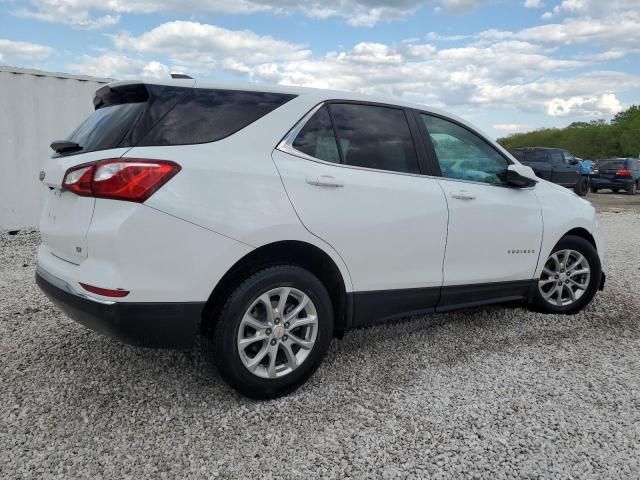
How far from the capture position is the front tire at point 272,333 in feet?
9.07

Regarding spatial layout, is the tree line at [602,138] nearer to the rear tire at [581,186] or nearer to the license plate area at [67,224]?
the rear tire at [581,186]

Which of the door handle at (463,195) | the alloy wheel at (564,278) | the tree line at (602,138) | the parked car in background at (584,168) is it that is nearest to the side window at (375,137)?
the door handle at (463,195)

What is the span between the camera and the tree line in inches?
2296

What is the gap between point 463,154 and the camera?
3.88m

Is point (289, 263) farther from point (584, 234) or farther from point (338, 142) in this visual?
point (584, 234)

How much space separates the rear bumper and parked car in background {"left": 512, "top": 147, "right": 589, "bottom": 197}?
59.4 ft

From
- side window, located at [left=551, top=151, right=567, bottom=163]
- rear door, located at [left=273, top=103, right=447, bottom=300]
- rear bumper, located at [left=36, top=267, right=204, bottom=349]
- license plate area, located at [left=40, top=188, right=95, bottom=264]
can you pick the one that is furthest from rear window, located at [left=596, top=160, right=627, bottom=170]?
license plate area, located at [left=40, top=188, right=95, bottom=264]

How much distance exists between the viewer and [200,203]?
2.61 metres

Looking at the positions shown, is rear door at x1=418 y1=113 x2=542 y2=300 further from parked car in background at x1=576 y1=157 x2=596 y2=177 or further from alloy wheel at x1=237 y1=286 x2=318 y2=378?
parked car in background at x1=576 y1=157 x2=596 y2=177

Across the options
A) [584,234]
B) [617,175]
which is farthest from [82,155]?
[617,175]

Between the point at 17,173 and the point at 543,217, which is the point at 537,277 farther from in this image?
the point at 17,173

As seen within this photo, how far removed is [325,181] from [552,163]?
60.0 feet

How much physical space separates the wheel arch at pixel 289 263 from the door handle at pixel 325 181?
340 millimetres

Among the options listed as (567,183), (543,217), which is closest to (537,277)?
(543,217)
